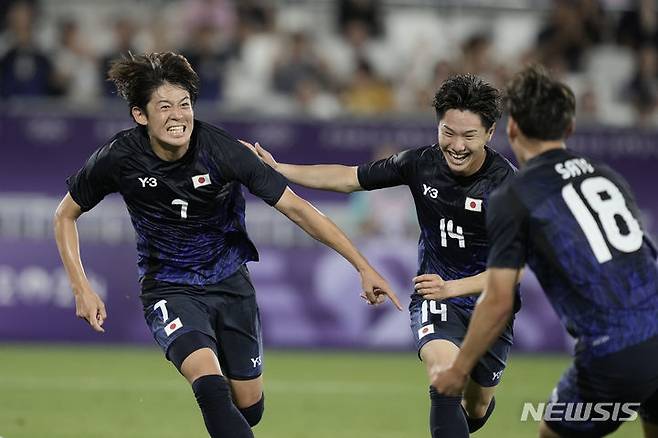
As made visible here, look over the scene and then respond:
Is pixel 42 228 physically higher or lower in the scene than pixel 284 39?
lower

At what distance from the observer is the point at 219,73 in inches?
603

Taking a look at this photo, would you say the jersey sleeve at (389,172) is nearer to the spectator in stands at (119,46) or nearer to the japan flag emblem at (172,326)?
the japan flag emblem at (172,326)

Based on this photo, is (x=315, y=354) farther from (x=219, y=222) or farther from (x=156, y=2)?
(x=219, y=222)

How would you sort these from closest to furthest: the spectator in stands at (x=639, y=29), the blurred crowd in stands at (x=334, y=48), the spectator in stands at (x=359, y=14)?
the blurred crowd in stands at (x=334, y=48) < the spectator in stands at (x=359, y=14) < the spectator in stands at (x=639, y=29)

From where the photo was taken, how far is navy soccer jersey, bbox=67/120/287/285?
6.99m

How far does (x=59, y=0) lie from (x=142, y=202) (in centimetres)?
1006

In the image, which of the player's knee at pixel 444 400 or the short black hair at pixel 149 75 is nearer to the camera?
the player's knee at pixel 444 400

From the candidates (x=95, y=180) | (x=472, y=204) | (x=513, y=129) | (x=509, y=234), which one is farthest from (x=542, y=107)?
(x=95, y=180)

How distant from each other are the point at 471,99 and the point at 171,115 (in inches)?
70.0

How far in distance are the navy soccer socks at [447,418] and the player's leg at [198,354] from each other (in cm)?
107

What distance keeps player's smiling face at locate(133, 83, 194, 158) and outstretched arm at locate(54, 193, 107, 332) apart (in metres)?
0.78

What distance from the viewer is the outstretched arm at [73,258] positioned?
22.4ft

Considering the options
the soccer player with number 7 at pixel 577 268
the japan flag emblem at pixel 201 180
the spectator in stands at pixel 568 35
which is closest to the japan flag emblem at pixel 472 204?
the japan flag emblem at pixel 201 180

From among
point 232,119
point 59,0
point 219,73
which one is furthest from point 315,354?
point 59,0
